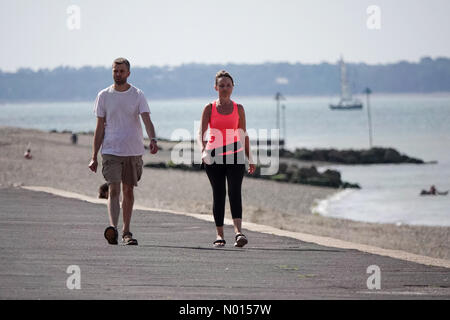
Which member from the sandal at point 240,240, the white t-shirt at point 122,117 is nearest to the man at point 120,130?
the white t-shirt at point 122,117

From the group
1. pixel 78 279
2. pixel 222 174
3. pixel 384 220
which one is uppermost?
pixel 222 174

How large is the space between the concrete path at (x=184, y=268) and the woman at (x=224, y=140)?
0.78 meters

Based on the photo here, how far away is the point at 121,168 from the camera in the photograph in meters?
9.91

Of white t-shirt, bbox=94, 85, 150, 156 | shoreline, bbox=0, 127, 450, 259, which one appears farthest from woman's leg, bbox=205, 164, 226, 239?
shoreline, bbox=0, 127, 450, 259

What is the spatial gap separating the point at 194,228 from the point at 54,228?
197 cm

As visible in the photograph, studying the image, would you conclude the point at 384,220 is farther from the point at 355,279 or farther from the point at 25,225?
the point at 355,279

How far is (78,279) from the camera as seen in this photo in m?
7.68

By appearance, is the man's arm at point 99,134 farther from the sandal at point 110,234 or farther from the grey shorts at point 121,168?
the sandal at point 110,234

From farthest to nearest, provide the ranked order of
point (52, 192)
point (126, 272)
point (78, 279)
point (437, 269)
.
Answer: point (52, 192), point (437, 269), point (126, 272), point (78, 279)

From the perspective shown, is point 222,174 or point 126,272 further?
point 222,174

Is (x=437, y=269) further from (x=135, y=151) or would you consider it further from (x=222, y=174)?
(x=135, y=151)
